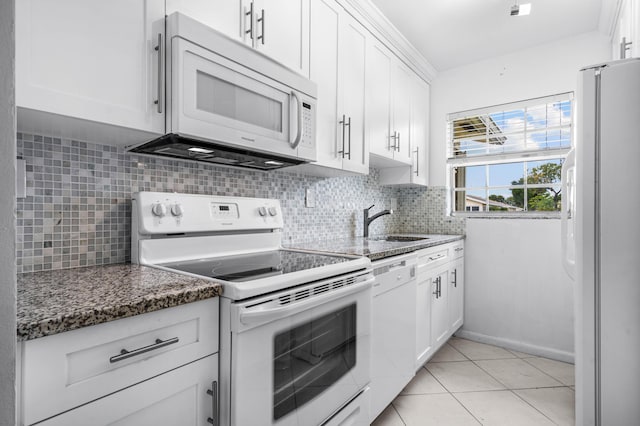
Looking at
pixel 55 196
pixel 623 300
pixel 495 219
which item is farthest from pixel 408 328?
pixel 55 196

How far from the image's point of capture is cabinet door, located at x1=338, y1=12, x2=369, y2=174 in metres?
2.05

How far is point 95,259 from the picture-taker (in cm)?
130

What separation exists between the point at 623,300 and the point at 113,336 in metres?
1.79

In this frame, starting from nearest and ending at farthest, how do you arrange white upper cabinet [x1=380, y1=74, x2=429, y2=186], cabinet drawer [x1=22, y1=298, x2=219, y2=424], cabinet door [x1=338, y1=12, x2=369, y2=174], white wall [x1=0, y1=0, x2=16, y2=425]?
white wall [x1=0, y1=0, x2=16, y2=425], cabinet drawer [x1=22, y1=298, x2=219, y2=424], cabinet door [x1=338, y1=12, x2=369, y2=174], white upper cabinet [x1=380, y1=74, x2=429, y2=186]

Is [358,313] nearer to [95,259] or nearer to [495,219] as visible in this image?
[95,259]

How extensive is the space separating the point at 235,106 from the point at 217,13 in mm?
360

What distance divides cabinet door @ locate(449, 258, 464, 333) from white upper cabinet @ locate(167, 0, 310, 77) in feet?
6.71

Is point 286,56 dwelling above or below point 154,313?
above

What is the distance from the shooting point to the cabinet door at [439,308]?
2469mm

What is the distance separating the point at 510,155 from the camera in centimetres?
301

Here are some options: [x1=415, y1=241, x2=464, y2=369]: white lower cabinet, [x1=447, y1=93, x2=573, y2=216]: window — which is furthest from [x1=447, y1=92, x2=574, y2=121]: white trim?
[x1=415, y1=241, x2=464, y2=369]: white lower cabinet

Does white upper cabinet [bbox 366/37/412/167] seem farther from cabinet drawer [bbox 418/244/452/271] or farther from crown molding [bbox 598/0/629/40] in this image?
crown molding [bbox 598/0/629/40]

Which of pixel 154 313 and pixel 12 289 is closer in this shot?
pixel 12 289

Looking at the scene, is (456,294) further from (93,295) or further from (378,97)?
(93,295)
